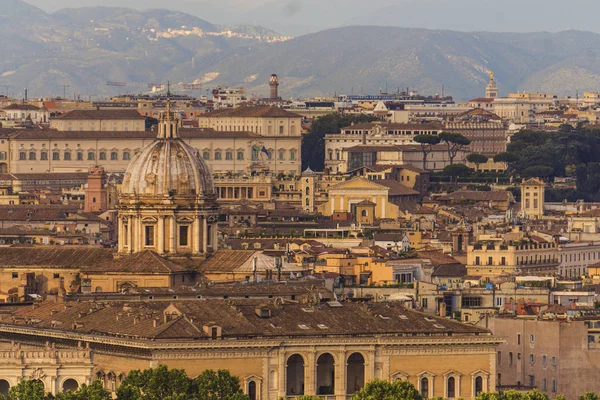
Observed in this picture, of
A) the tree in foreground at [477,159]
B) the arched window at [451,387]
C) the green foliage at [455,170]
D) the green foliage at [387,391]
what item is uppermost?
the tree in foreground at [477,159]

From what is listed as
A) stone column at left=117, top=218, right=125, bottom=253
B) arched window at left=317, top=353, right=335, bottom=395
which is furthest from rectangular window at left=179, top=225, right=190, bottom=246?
arched window at left=317, top=353, right=335, bottom=395

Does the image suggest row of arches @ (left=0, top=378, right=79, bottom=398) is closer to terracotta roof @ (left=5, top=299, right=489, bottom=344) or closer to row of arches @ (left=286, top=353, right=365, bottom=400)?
terracotta roof @ (left=5, top=299, right=489, bottom=344)

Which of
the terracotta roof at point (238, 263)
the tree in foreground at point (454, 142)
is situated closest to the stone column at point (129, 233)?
the terracotta roof at point (238, 263)

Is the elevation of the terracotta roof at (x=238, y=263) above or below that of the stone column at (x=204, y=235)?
below

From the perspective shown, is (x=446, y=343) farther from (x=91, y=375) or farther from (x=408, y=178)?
(x=408, y=178)

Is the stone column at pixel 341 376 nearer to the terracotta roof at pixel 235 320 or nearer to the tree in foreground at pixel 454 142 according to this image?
the terracotta roof at pixel 235 320

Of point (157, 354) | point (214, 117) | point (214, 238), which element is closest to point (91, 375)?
point (157, 354)

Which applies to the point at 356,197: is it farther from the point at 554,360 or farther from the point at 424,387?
the point at 424,387
